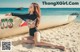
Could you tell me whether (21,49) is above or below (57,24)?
below

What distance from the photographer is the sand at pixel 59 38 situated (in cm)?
198

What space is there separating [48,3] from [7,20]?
15.3 inches

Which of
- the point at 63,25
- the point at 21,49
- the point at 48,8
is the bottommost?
the point at 21,49

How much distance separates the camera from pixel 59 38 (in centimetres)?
202

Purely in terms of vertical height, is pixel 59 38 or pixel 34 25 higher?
pixel 34 25

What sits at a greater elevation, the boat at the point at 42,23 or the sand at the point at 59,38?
the boat at the point at 42,23

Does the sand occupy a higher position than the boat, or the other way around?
the boat

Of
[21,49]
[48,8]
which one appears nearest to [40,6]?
[48,8]

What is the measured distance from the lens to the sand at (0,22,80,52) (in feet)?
6.50

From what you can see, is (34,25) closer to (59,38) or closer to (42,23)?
(42,23)

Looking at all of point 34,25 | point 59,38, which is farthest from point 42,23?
point 59,38

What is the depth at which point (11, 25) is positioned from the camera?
1.98m

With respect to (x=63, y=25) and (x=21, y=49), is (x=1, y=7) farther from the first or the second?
(x=63, y=25)

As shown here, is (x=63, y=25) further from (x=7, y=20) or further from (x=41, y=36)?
(x=7, y=20)
